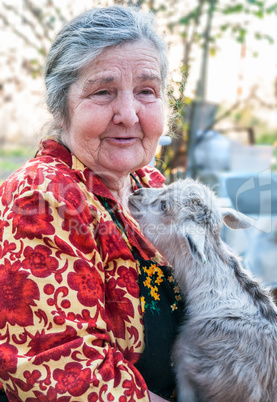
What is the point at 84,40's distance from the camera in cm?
195

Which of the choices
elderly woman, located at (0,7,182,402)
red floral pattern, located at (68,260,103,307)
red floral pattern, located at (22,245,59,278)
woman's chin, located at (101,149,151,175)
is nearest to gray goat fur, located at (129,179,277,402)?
elderly woman, located at (0,7,182,402)

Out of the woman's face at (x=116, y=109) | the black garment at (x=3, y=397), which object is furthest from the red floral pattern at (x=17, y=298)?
the woman's face at (x=116, y=109)

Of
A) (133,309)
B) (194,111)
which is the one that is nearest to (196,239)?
(133,309)

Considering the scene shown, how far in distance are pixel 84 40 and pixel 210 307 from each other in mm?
1462

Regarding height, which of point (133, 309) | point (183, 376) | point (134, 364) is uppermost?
point (133, 309)

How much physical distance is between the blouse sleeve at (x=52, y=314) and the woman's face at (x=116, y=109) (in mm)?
445

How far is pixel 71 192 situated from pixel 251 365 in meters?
1.18

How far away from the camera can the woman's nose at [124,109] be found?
2012mm

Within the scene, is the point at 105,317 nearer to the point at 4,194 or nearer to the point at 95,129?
the point at 4,194

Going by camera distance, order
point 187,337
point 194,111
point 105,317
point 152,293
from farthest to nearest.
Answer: point 194,111 → point 187,337 → point 152,293 → point 105,317

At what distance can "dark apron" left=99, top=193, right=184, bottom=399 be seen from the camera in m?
1.88

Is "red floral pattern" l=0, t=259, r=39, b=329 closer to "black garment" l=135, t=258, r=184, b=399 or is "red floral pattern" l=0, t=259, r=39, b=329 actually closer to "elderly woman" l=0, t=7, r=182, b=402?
"elderly woman" l=0, t=7, r=182, b=402

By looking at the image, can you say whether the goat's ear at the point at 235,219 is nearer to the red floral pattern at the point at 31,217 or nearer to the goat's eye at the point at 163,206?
the goat's eye at the point at 163,206

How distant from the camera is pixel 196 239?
2230 millimetres
